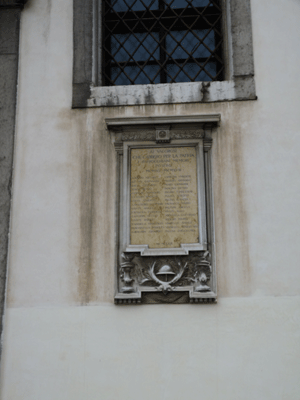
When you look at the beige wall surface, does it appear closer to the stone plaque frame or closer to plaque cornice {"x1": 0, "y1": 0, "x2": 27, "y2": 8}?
the stone plaque frame

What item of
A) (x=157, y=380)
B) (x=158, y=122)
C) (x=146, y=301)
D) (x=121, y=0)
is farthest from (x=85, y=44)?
(x=157, y=380)

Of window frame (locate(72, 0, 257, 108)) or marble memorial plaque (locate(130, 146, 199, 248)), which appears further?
window frame (locate(72, 0, 257, 108))

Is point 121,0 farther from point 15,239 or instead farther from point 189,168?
point 15,239

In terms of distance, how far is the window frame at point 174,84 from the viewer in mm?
6512

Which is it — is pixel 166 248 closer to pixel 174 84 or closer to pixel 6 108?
pixel 174 84

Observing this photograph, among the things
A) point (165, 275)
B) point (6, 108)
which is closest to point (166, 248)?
point (165, 275)

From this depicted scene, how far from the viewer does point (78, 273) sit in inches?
240

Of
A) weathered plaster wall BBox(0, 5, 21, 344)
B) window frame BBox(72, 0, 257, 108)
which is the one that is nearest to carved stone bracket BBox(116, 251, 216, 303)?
weathered plaster wall BBox(0, 5, 21, 344)

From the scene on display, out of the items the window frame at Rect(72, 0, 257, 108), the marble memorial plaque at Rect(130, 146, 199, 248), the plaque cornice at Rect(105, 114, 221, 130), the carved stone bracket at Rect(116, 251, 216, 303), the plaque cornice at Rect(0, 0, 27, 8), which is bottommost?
the carved stone bracket at Rect(116, 251, 216, 303)

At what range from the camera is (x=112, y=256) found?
20.0 ft

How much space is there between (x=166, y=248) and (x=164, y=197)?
25.6 inches

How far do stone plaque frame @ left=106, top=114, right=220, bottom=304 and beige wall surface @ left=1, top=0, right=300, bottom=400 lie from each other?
0.12 metres

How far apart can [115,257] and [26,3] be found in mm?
3927

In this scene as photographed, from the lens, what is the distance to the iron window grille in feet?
23.1
